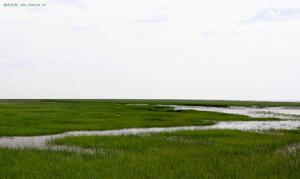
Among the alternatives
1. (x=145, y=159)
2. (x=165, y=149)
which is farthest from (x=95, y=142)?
(x=145, y=159)

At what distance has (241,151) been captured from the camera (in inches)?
582

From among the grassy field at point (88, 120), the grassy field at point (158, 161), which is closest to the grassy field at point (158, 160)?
the grassy field at point (158, 161)

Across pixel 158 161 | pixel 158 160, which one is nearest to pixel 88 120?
pixel 158 160

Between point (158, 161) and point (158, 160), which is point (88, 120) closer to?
point (158, 160)

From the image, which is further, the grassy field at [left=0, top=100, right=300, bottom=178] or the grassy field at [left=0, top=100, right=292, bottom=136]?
Answer: the grassy field at [left=0, top=100, right=292, bottom=136]

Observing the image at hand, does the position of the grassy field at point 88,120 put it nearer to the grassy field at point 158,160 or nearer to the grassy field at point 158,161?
the grassy field at point 158,160

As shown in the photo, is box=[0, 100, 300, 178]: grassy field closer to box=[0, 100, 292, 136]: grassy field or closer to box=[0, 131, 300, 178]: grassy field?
box=[0, 131, 300, 178]: grassy field

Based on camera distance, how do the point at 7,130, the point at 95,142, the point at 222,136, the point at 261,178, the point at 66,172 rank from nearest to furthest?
the point at 261,178
the point at 66,172
the point at 95,142
the point at 222,136
the point at 7,130

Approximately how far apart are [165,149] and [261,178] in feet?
17.4

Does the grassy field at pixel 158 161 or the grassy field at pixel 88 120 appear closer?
the grassy field at pixel 158 161

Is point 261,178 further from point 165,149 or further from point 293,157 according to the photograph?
point 165,149

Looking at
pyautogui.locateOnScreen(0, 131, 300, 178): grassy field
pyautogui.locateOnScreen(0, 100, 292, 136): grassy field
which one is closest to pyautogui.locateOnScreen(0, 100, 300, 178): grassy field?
pyautogui.locateOnScreen(0, 131, 300, 178): grassy field

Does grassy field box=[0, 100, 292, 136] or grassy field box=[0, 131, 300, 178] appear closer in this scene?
grassy field box=[0, 131, 300, 178]

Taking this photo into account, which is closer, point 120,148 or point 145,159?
point 145,159
